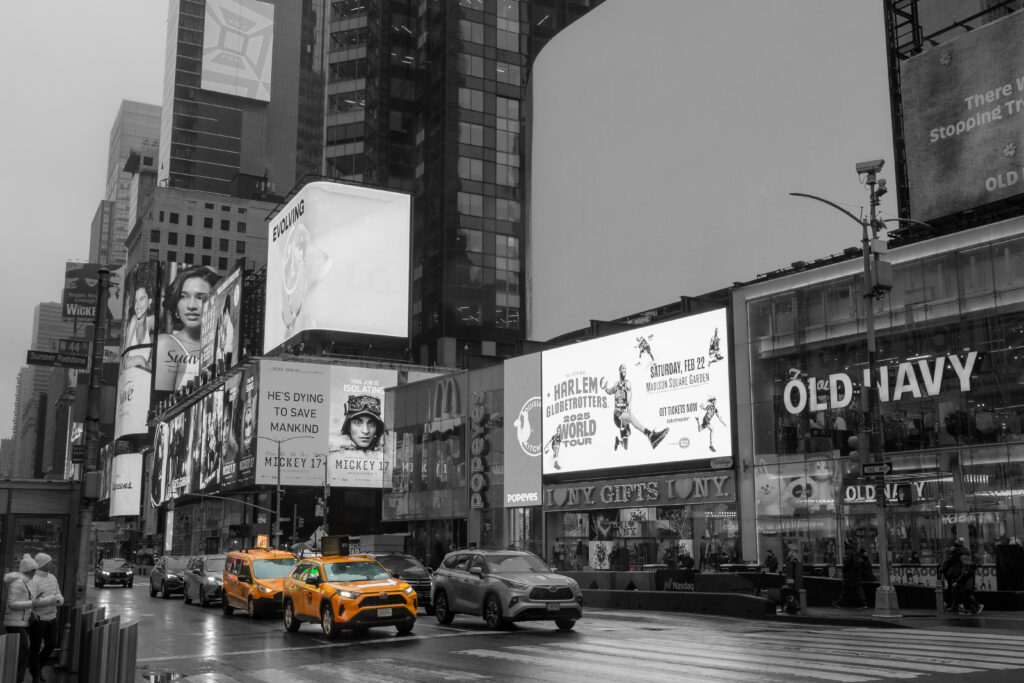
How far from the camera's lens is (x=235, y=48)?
7707 inches

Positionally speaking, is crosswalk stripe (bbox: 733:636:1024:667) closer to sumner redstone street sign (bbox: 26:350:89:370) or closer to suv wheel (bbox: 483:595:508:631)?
suv wheel (bbox: 483:595:508:631)

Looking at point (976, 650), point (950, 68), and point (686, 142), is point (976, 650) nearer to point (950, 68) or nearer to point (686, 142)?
point (950, 68)

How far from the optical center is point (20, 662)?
14.1 m

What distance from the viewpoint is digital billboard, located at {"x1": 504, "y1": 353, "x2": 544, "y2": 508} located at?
53.7 metres

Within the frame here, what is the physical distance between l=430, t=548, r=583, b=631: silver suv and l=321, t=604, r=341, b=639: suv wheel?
10.8 feet

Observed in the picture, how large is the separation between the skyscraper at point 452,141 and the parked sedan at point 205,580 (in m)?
77.8

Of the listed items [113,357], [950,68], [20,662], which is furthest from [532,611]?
[113,357]

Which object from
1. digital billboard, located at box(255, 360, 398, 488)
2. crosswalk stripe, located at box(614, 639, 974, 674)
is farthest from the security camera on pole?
digital billboard, located at box(255, 360, 398, 488)

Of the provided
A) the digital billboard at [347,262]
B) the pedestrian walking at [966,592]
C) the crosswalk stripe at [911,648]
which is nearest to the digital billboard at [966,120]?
the pedestrian walking at [966,592]

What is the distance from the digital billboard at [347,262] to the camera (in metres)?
95.0

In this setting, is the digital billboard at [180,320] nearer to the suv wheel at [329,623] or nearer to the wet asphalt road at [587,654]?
the wet asphalt road at [587,654]

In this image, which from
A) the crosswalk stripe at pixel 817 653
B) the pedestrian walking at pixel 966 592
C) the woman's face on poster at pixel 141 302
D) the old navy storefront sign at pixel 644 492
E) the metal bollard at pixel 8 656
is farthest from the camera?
the woman's face on poster at pixel 141 302

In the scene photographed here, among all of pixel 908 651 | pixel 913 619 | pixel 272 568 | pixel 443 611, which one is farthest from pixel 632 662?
pixel 272 568

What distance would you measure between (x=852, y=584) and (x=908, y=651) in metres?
11.6
